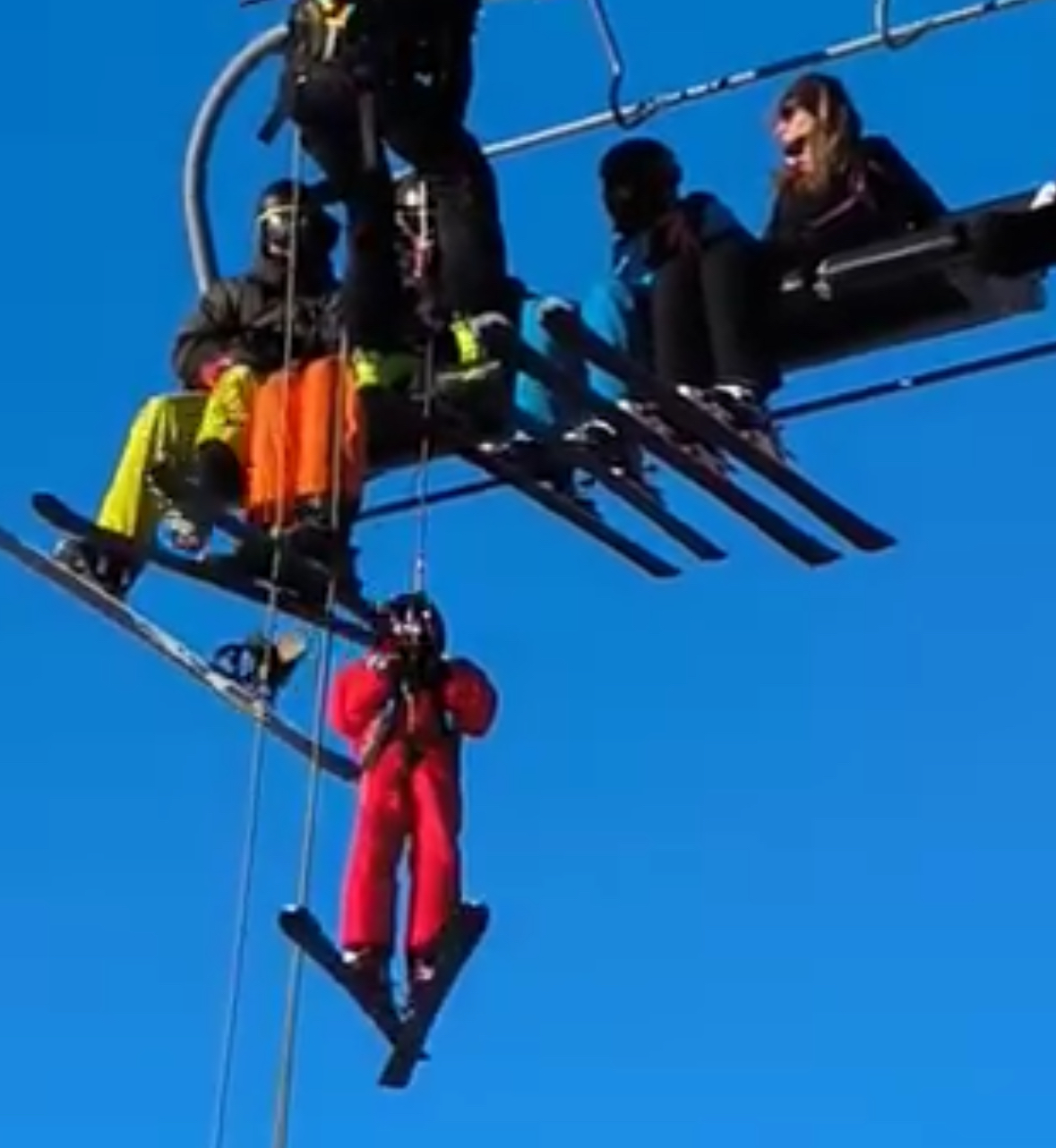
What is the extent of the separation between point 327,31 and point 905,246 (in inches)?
58.2

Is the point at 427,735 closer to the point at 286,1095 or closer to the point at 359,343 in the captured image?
the point at 359,343

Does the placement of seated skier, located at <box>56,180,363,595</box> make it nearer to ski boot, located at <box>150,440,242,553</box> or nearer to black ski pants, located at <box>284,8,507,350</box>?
ski boot, located at <box>150,440,242,553</box>

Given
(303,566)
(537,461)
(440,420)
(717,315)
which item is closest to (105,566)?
(303,566)

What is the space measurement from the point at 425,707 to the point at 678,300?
1206 millimetres

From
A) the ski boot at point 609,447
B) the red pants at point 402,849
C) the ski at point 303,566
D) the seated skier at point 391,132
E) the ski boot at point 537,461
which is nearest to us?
the seated skier at point 391,132

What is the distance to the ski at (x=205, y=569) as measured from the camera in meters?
10.9

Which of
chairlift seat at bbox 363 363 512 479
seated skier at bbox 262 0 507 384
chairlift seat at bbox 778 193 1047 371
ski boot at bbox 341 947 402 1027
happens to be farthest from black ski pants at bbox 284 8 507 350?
ski boot at bbox 341 947 402 1027

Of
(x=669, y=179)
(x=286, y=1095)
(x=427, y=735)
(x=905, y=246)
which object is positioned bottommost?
(x=286, y=1095)

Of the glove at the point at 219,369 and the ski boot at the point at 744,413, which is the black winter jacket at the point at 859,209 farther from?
the glove at the point at 219,369

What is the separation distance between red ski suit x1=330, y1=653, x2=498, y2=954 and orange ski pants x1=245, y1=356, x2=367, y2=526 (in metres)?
0.75

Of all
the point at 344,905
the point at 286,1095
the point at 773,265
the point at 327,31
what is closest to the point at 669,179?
the point at 773,265

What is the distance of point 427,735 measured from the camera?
33.7 ft

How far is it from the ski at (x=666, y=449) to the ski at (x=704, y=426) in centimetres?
6

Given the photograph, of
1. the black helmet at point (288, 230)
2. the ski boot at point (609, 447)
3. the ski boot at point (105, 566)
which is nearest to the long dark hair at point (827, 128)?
the ski boot at point (609, 447)
